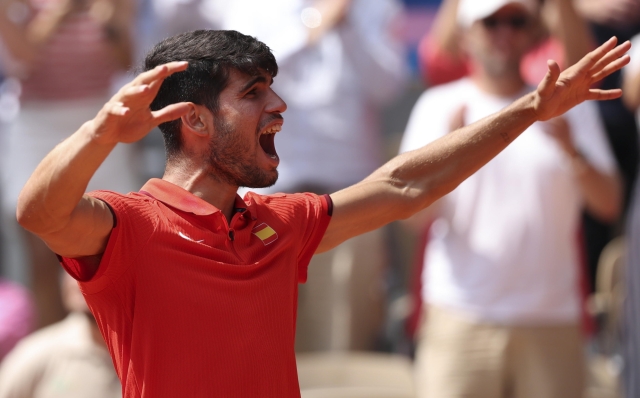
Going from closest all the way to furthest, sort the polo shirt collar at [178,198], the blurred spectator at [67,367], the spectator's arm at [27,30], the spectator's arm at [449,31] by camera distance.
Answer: the polo shirt collar at [178,198], the blurred spectator at [67,367], the spectator's arm at [449,31], the spectator's arm at [27,30]

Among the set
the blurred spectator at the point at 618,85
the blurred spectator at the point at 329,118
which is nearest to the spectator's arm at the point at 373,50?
the blurred spectator at the point at 329,118

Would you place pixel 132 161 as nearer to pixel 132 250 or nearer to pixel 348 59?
pixel 348 59

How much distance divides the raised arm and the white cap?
2777 millimetres

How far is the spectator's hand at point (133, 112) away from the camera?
2.05 m

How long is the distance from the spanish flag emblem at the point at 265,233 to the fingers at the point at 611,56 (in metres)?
1.05

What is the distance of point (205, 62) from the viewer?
2.51 metres

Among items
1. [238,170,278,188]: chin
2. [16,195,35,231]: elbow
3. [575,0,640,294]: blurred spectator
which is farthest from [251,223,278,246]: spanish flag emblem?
[575,0,640,294]: blurred spectator

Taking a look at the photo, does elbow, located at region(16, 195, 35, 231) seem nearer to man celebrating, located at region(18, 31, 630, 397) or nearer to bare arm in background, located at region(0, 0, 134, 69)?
man celebrating, located at region(18, 31, 630, 397)

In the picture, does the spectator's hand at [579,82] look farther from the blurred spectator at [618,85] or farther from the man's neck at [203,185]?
the blurred spectator at [618,85]

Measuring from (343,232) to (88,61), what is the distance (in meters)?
3.08

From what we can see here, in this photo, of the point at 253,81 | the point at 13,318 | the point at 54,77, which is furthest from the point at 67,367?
the point at 253,81

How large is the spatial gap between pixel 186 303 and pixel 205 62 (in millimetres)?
632

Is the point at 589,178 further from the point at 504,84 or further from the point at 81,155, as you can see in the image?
the point at 81,155

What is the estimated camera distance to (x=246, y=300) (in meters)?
2.46
